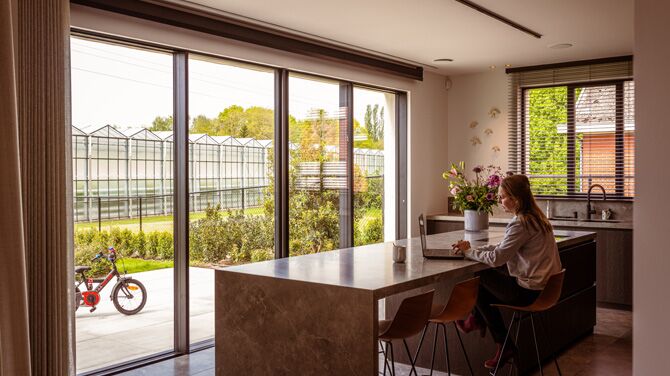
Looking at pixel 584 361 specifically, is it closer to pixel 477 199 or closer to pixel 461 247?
pixel 477 199

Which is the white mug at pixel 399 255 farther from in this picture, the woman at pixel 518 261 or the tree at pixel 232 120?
the tree at pixel 232 120

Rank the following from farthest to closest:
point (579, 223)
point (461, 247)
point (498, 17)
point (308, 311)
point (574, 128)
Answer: point (574, 128)
point (579, 223)
point (498, 17)
point (461, 247)
point (308, 311)

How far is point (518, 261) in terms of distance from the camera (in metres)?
3.98

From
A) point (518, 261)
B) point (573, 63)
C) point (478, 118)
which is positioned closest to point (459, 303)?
point (518, 261)

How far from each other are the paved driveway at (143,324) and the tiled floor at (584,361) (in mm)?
198

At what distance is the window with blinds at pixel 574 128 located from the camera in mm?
7062

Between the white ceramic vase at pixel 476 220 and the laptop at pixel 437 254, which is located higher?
the white ceramic vase at pixel 476 220

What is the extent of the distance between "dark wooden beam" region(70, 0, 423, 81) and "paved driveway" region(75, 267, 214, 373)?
1.86 metres

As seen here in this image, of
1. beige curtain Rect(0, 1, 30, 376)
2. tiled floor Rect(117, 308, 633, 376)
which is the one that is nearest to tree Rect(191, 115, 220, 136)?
tiled floor Rect(117, 308, 633, 376)

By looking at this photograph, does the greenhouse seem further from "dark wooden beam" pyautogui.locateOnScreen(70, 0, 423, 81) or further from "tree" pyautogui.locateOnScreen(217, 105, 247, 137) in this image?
"dark wooden beam" pyautogui.locateOnScreen(70, 0, 423, 81)

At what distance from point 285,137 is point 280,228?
0.82 m

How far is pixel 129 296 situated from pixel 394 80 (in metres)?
3.80

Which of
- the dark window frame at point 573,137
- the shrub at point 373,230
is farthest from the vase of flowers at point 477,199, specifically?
the dark window frame at point 573,137

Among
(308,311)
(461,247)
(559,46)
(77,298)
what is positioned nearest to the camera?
(308,311)
